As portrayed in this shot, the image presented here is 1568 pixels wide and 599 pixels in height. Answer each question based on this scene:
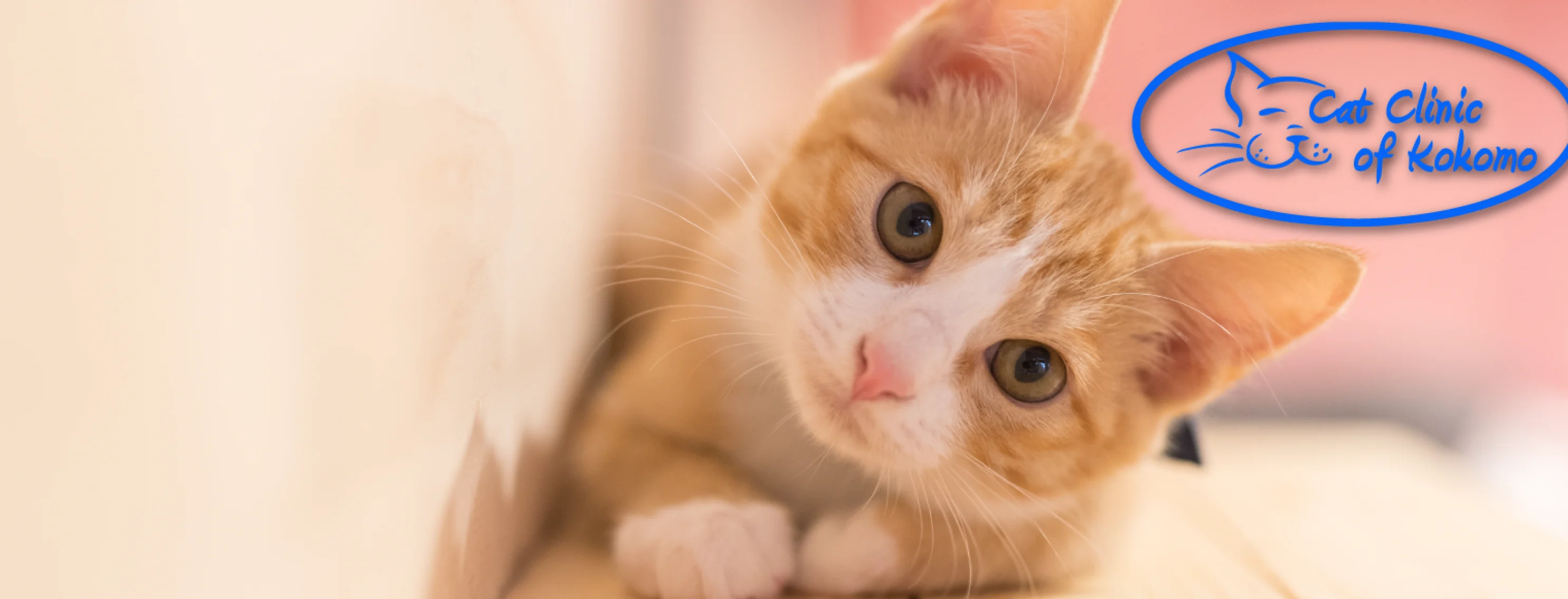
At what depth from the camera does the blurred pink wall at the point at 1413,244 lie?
37.4 inches

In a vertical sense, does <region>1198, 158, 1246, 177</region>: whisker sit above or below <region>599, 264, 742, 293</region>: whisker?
above

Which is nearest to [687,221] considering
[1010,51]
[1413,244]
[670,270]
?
[670,270]

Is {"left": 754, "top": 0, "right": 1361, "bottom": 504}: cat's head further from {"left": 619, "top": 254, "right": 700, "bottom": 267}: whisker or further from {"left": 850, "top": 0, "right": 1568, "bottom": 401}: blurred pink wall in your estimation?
{"left": 619, "top": 254, "right": 700, "bottom": 267}: whisker

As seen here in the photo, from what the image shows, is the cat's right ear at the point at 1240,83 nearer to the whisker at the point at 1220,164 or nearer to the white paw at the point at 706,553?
the whisker at the point at 1220,164

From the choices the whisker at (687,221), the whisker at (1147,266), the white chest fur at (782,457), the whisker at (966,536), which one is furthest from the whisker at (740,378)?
the whisker at (1147,266)

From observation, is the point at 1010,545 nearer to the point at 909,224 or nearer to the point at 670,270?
the point at 909,224

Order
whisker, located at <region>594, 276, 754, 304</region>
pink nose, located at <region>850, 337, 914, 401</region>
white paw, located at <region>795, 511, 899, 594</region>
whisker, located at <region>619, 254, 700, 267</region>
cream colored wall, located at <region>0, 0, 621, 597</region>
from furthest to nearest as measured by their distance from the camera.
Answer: whisker, located at <region>619, 254, 700, 267</region> → whisker, located at <region>594, 276, 754, 304</region> → white paw, located at <region>795, 511, 899, 594</region> → pink nose, located at <region>850, 337, 914, 401</region> → cream colored wall, located at <region>0, 0, 621, 597</region>

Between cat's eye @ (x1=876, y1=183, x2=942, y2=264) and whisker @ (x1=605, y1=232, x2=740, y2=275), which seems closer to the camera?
cat's eye @ (x1=876, y1=183, x2=942, y2=264)

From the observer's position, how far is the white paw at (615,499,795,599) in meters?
0.74

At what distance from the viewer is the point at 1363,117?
933 mm

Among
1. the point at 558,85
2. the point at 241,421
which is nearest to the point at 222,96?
the point at 241,421

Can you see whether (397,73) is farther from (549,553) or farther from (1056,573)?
(1056,573)

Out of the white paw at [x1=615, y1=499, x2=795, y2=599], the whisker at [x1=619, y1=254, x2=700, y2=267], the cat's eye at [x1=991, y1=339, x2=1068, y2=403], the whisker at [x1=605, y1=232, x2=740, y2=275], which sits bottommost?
the white paw at [x1=615, y1=499, x2=795, y2=599]

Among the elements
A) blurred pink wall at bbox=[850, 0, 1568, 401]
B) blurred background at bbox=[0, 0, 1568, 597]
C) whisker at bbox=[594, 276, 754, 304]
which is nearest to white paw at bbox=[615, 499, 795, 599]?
blurred background at bbox=[0, 0, 1568, 597]
